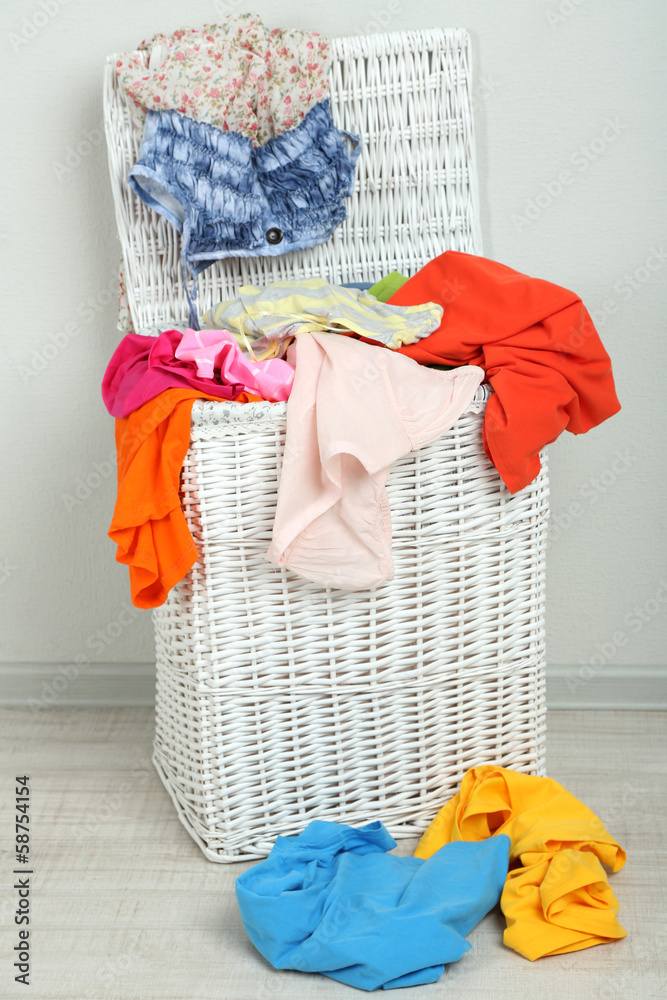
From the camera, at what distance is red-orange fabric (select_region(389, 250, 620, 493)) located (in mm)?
1119

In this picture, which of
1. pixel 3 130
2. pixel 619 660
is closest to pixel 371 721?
pixel 619 660

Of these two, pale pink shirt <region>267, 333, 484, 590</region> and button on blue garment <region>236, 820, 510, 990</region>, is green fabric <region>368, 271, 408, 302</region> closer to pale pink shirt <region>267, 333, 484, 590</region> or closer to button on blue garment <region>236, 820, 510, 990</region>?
pale pink shirt <region>267, 333, 484, 590</region>

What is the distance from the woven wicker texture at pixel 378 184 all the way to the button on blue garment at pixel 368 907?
82 cm

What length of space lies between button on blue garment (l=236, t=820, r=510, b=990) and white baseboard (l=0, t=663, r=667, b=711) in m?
0.54

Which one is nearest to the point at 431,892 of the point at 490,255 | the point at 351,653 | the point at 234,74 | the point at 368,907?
the point at 368,907

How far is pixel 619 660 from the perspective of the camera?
1.61 m

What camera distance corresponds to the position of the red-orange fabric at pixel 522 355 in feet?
3.67

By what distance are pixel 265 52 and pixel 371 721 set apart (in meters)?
0.96

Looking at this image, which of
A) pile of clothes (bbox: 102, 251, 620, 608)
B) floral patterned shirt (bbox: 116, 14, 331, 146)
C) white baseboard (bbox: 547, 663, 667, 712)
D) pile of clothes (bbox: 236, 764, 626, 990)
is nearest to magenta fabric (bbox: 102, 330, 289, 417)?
pile of clothes (bbox: 102, 251, 620, 608)

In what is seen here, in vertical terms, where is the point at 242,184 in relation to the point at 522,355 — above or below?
above

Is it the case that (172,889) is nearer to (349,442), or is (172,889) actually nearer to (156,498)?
(156,498)

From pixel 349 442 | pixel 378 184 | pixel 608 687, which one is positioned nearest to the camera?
pixel 349 442

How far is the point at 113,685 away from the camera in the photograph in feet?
5.44

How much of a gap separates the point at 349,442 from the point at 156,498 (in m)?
0.24
